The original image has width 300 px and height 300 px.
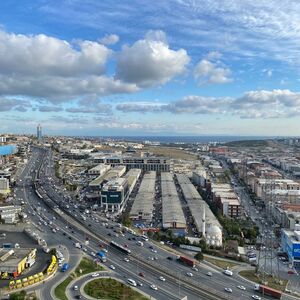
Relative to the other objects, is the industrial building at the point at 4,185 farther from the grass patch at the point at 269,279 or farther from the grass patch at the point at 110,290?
the grass patch at the point at 269,279

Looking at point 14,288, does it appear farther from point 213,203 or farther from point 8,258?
point 213,203

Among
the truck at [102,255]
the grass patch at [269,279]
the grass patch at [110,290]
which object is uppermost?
the truck at [102,255]

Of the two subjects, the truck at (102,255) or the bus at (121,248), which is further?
the bus at (121,248)

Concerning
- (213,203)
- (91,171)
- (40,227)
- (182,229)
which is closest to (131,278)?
(182,229)

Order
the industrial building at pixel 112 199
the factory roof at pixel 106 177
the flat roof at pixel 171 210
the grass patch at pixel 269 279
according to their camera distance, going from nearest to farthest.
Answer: the grass patch at pixel 269 279, the flat roof at pixel 171 210, the industrial building at pixel 112 199, the factory roof at pixel 106 177

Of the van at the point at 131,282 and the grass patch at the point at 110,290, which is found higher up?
the van at the point at 131,282

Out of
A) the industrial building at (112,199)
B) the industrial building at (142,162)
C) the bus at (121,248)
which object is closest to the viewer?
the bus at (121,248)

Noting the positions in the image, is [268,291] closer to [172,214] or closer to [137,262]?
[137,262]

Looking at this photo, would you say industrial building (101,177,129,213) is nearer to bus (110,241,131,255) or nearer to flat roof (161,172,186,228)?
flat roof (161,172,186,228)

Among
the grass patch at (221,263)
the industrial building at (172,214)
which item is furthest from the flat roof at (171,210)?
the grass patch at (221,263)
